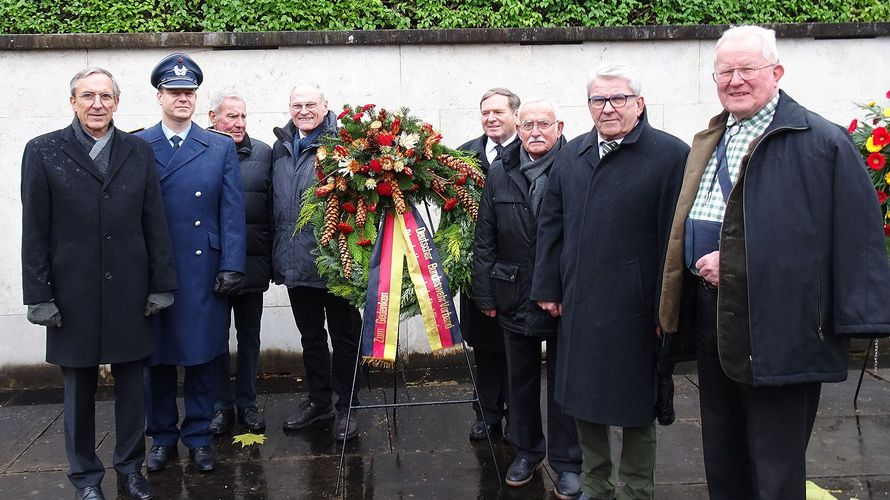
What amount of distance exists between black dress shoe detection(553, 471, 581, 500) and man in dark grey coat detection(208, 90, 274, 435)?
2.18 meters

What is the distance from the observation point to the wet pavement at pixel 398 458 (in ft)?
14.6

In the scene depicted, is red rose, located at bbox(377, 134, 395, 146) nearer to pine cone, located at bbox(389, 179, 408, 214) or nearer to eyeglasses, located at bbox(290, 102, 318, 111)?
pine cone, located at bbox(389, 179, 408, 214)

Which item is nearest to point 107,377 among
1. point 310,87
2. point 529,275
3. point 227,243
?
point 227,243

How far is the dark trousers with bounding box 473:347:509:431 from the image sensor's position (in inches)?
200

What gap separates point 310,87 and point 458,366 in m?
2.90

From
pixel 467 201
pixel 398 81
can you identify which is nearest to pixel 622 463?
pixel 467 201

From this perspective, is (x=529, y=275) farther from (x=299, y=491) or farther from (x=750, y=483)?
(x=299, y=491)

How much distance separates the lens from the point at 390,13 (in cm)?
661

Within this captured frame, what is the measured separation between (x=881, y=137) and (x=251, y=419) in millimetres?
4673

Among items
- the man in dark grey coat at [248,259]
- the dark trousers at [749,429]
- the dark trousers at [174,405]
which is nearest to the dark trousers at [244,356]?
the man in dark grey coat at [248,259]

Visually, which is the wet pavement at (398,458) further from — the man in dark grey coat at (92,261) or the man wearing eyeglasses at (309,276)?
the man in dark grey coat at (92,261)

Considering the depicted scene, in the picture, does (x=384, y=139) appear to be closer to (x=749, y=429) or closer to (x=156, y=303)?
(x=156, y=303)

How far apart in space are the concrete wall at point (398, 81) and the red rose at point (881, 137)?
59.5 inches

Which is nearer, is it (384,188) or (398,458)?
(384,188)
